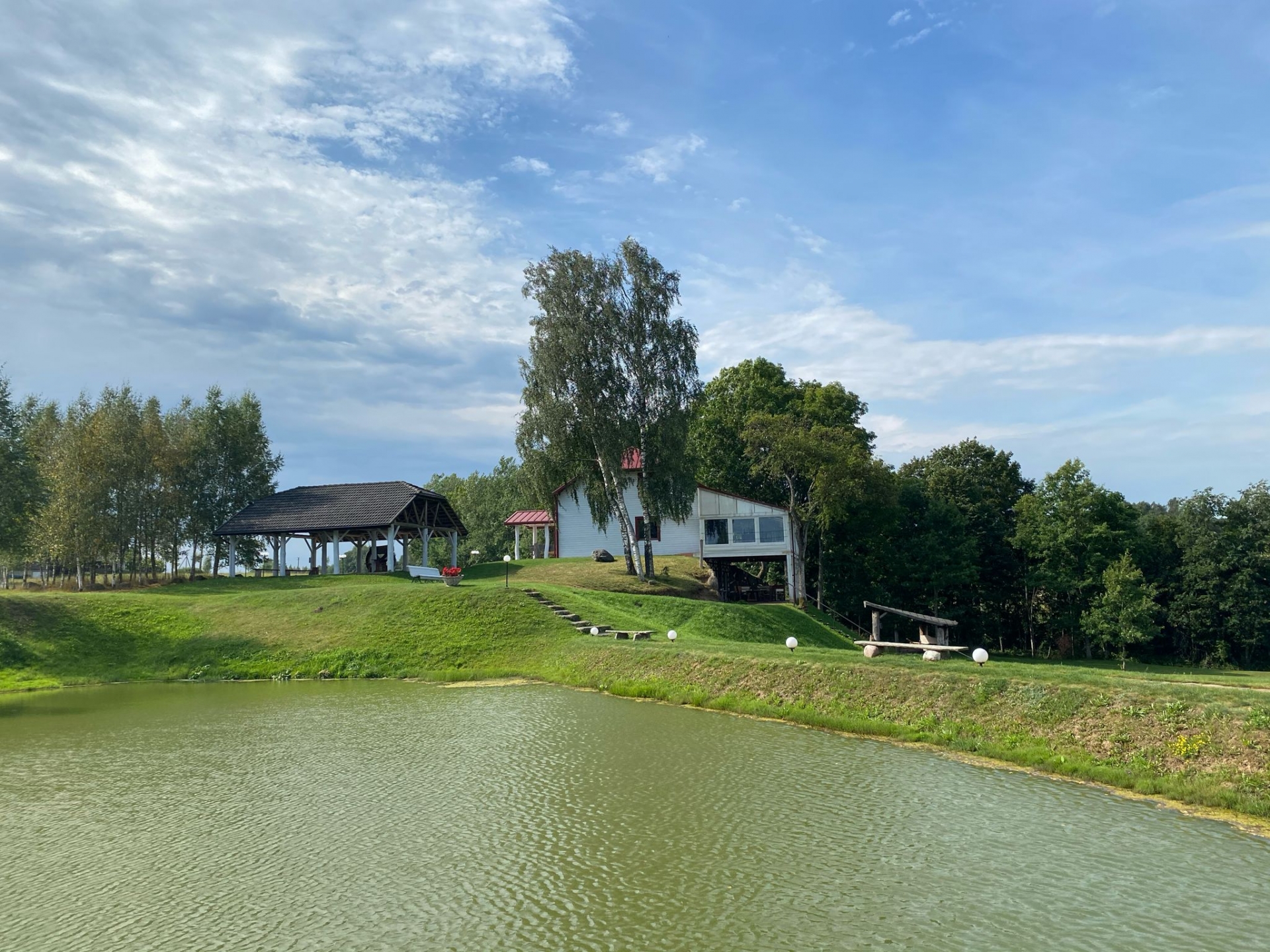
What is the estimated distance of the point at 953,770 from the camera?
12.7 m

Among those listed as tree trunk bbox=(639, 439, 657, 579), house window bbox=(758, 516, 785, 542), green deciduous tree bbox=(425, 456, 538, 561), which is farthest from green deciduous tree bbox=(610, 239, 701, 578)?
green deciduous tree bbox=(425, 456, 538, 561)

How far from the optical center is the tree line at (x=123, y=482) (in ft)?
132

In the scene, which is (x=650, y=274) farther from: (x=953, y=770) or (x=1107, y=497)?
(x=953, y=770)

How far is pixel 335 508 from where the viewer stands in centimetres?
4681

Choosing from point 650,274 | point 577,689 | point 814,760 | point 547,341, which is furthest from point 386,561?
point 814,760

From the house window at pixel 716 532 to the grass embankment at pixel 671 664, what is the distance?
2044 mm

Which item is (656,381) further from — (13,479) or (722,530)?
(13,479)

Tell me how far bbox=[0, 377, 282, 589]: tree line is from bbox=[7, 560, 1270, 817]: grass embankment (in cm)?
601

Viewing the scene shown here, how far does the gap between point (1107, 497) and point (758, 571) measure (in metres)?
22.9

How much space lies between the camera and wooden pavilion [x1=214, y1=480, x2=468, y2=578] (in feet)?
149

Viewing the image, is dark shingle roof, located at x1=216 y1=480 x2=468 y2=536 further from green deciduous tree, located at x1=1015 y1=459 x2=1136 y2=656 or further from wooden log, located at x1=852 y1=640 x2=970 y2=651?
green deciduous tree, located at x1=1015 y1=459 x2=1136 y2=656

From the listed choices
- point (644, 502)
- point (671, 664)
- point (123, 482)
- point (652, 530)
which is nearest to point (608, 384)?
point (644, 502)

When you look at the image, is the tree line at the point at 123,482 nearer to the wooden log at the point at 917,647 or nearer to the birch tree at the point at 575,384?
the birch tree at the point at 575,384

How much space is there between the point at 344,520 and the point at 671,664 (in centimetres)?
2945
